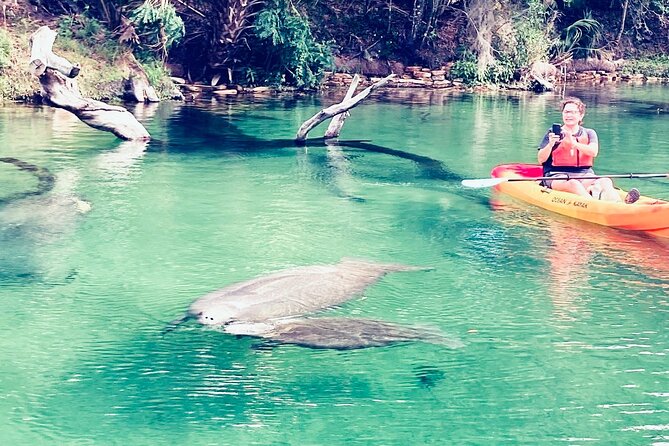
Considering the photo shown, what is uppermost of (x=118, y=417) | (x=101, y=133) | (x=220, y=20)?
(x=220, y=20)

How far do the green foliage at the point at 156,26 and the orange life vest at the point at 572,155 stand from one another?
11.0m

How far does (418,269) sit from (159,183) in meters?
4.54

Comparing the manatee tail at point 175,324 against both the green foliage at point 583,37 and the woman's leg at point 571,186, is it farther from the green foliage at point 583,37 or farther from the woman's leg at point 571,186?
the green foliage at point 583,37

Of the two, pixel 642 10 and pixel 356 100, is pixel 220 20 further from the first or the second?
pixel 642 10

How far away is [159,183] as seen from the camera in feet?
36.6

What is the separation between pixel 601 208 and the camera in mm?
9086

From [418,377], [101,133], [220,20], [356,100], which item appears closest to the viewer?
[418,377]

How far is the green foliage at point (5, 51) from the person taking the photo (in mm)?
17234

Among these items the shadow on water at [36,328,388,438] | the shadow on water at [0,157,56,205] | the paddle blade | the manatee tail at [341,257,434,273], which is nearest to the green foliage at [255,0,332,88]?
the shadow on water at [0,157,56,205]

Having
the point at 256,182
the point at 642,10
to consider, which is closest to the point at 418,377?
the point at 256,182

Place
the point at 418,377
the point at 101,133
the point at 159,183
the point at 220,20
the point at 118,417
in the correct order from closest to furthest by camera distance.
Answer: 1. the point at 118,417
2. the point at 418,377
3. the point at 159,183
4. the point at 101,133
5. the point at 220,20

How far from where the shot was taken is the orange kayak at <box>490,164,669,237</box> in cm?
865

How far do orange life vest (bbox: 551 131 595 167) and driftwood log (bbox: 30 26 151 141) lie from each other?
21.7ft

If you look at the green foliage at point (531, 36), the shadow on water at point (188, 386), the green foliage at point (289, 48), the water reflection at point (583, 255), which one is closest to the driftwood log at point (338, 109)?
the water reflection at point (583, 255)
